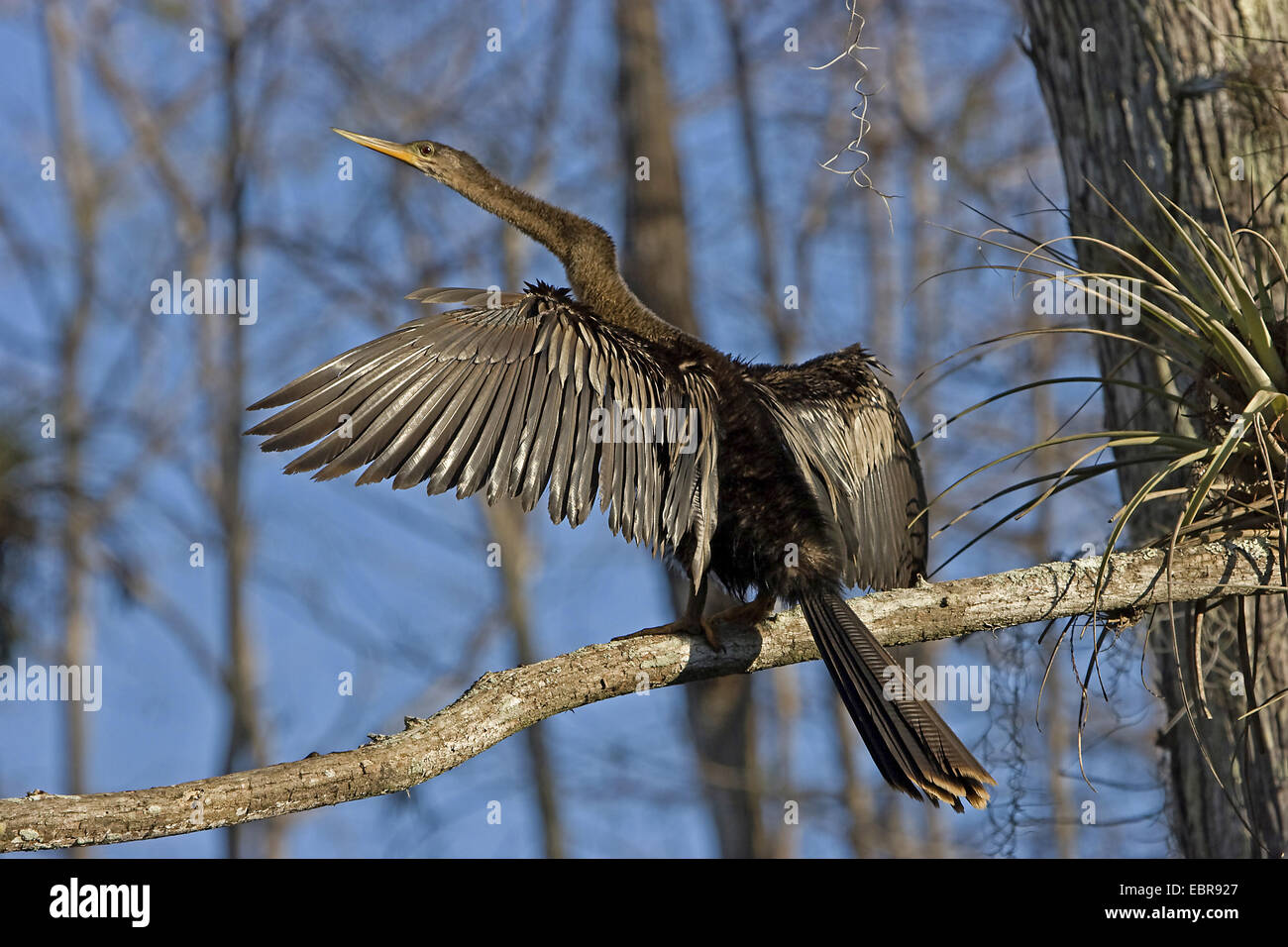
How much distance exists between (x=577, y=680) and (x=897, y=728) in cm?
82

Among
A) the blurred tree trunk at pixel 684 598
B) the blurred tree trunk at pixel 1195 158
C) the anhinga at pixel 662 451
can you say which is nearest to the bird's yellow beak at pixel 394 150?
the anhinga at pixel 662 451

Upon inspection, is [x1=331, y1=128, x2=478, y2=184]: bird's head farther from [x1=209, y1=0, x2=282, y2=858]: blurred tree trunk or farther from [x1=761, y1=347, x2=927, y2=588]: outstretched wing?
[x1=209, y1=0, x2=282, y2=858]: blurred tree trunk

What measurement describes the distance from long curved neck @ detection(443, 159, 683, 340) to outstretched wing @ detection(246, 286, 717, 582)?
0.74 m

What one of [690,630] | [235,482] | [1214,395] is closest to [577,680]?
[690,630]

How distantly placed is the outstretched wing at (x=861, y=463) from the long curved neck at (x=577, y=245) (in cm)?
55

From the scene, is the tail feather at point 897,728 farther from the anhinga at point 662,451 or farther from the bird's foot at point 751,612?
the bird's foot at point 751,612

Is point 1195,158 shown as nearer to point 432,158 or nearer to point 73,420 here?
point 432,158

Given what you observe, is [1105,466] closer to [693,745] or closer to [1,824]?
[1,824]

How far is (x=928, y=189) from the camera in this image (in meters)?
13.3

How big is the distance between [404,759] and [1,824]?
75 cm

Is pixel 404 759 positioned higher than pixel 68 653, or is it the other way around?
pixel 68 653

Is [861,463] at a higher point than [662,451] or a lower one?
higher

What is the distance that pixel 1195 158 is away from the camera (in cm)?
411
